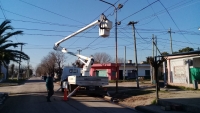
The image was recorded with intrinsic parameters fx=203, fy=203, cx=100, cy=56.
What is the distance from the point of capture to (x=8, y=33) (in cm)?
1806

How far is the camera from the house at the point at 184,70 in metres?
18.9

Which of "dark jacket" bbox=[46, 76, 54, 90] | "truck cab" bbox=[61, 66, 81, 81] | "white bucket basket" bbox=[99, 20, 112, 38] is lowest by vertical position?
"dark jacket" bbox=[46, 76, 54, 90]

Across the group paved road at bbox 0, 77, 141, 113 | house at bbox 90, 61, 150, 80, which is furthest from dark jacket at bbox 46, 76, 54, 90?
house at bbox 90, 61, 150, 80

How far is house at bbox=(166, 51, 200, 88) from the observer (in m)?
18.9

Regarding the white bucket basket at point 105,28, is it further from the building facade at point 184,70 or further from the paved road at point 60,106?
the building facade at point 184,70

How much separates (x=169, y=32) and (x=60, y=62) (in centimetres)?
3042

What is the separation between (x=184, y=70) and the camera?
20.2m

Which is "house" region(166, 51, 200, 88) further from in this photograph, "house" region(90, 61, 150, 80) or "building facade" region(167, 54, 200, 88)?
"house" region(90, 61, 150, 80)

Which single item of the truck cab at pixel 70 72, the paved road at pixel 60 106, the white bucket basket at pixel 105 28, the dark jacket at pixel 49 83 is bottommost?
the paved road at pixel 60 106

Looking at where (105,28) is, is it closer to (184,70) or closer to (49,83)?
(49,83)

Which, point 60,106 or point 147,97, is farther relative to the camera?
point 147,97

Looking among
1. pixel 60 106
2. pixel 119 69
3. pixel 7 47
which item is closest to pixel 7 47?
pixel 7 47

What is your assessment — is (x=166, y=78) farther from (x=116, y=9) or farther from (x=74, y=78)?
(x=74, y=78)

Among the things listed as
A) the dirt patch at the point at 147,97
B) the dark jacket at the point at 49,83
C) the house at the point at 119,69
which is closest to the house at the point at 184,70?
the dirt patch at the point at 147,97
